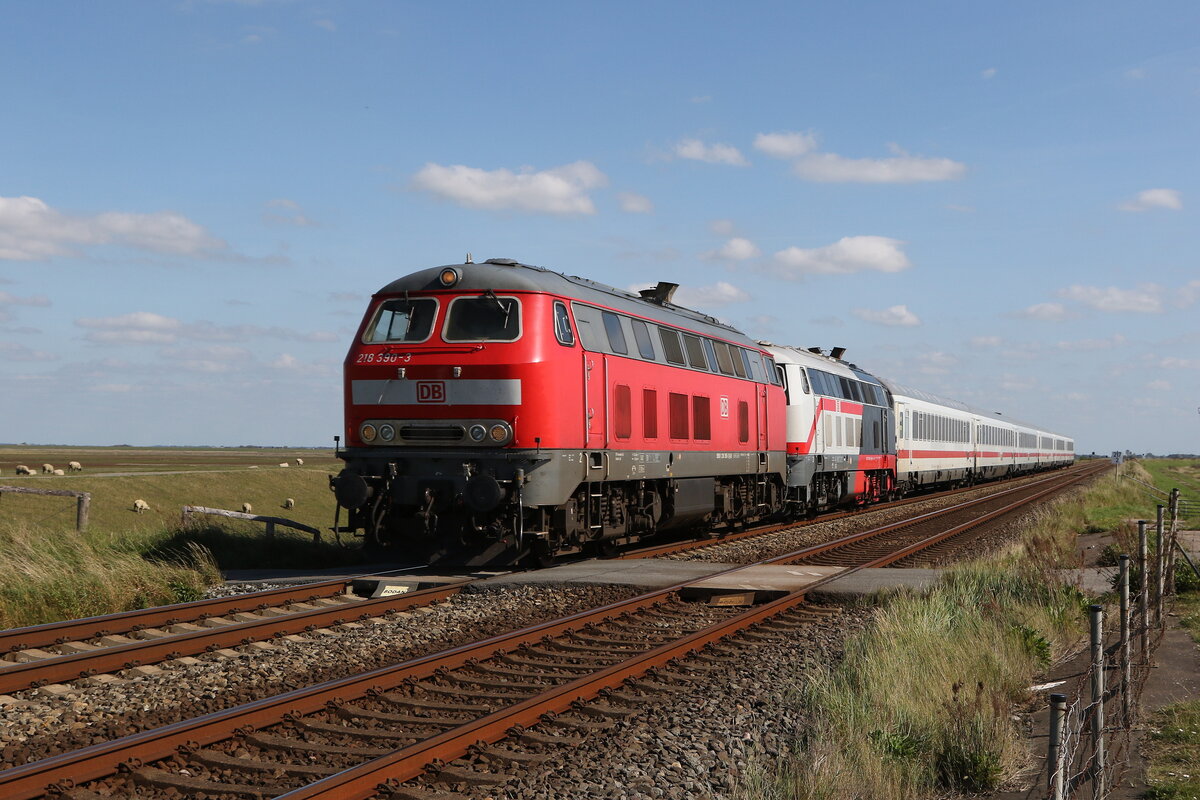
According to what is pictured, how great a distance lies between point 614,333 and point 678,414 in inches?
94.7

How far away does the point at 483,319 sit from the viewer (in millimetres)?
14000

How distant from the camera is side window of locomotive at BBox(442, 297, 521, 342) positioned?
13.8m

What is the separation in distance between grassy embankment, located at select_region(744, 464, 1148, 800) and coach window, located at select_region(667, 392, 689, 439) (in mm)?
5372

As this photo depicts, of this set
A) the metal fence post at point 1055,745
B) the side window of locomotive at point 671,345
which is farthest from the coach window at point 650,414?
the metal fence post at point 1055,745

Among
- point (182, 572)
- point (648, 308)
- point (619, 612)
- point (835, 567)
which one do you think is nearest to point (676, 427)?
point (648, 308)

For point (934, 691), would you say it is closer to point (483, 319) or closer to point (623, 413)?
point (483, 319)

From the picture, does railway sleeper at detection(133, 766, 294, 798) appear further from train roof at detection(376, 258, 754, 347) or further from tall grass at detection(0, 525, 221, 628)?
train roof at detection(376, 258, 754, 347)

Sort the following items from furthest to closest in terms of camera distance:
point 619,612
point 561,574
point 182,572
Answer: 1. point 561,574
2. point 182,572
3. point 619,612

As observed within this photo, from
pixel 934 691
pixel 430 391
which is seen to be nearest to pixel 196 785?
pixel 934 691

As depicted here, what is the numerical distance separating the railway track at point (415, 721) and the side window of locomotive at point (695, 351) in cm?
798

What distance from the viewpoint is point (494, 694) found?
25.1 feet

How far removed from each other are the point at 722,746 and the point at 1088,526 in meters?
22.5

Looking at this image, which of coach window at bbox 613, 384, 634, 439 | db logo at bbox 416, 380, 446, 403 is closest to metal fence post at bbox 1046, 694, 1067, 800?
db logo at bbox 416, 380, 446, 403

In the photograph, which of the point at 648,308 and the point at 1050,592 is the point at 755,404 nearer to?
the point at 648,308
